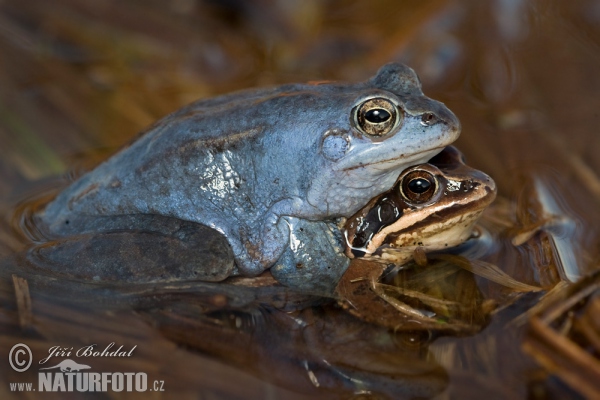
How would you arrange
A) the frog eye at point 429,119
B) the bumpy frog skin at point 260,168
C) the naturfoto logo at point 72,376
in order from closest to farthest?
the naturfoto logo at point 72,376 → the frog eye at point 429,119 → the bumpy frog skin at point 260,168

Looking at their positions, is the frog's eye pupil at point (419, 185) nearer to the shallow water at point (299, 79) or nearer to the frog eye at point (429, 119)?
the frog eye at point (429, 119)

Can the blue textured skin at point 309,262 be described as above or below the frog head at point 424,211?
below

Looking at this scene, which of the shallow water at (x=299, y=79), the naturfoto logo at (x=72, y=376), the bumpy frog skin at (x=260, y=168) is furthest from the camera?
the bumpy frog skin at (x=260, y=168)

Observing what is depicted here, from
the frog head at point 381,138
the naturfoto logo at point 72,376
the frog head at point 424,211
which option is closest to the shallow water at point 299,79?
the naturfoto logo at point 72,376

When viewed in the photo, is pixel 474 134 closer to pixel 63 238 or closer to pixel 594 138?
pixel 594 138

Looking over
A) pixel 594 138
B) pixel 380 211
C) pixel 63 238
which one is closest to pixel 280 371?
pixel 380 211

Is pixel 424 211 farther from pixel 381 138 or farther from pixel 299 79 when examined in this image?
pixel 299 79
